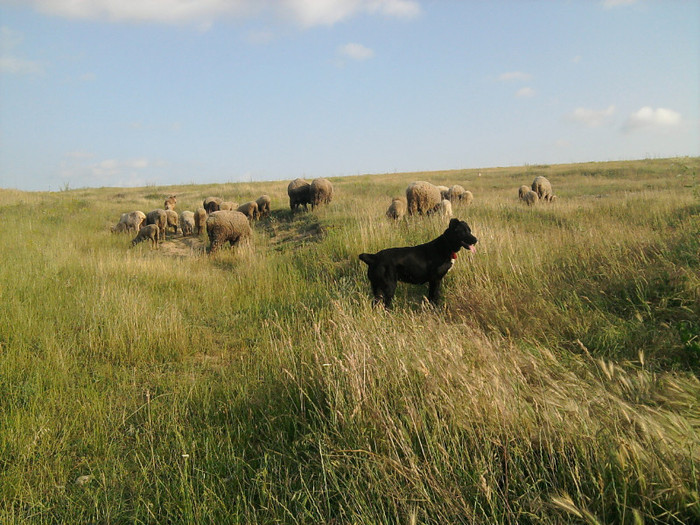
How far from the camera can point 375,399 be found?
3076mm

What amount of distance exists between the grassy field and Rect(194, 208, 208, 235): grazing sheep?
395 inches

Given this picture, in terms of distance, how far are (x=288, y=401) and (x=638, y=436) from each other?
7.66 feet

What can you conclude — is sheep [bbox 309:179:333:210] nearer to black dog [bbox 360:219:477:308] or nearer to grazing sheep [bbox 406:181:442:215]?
grazing sheep [bbox 406:181:442:215]

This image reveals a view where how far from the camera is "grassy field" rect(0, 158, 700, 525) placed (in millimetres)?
2377

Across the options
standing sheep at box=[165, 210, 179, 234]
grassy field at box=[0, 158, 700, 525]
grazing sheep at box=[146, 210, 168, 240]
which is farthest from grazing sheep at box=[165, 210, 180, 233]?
grassy field at box=[0, 158, 700, 525]

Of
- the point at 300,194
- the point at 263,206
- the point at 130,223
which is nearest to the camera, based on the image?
the point at 130,223

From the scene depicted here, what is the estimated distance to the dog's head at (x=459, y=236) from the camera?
20.0ft

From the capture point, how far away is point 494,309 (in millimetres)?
5793

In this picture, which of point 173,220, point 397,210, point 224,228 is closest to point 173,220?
point 173,220

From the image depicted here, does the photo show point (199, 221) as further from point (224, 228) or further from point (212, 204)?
point (224, 228)

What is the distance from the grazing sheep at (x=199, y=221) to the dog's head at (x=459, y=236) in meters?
13.6

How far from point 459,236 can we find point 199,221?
46.1ft

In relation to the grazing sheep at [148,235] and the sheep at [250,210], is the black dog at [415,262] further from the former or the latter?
the sheep at [250,210]

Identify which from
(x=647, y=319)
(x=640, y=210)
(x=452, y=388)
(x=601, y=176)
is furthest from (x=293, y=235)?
(x=601, y=176)
